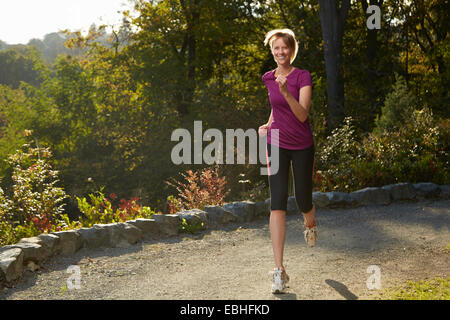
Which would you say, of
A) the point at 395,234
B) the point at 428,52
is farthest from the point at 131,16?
the point at 395,234

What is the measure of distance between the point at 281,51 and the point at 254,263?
2299 millimetres

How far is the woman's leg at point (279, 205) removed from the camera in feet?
12.5

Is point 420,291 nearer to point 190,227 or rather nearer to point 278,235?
point 278,235

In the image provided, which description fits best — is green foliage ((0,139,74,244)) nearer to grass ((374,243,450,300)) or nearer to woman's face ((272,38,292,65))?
woman's face ((272,38,292,65))

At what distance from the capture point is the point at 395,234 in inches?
233

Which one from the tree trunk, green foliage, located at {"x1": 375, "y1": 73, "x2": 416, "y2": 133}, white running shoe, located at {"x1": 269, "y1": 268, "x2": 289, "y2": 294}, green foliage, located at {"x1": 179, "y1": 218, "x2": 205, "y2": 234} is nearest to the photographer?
white running shoe, located at {"x1": 269, "y1": 268, "x2": 289, "y2": 294}

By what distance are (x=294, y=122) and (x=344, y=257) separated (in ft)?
6.17

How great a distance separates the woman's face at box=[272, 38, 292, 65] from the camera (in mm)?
3801

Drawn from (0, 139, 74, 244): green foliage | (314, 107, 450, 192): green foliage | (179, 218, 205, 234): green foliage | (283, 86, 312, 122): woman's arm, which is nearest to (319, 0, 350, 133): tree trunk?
(314, 107, 450, 192): green foliage

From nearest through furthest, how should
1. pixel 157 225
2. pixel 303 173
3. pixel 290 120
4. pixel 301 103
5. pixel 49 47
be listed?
pixel 301 103
pixel 290 120
pixel 303 173
pixel 157 225
pixel 49 47

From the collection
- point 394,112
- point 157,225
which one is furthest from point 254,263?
point 394,112

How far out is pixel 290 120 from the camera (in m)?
3.86

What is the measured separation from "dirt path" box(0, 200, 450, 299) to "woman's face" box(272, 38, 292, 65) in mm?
1925
